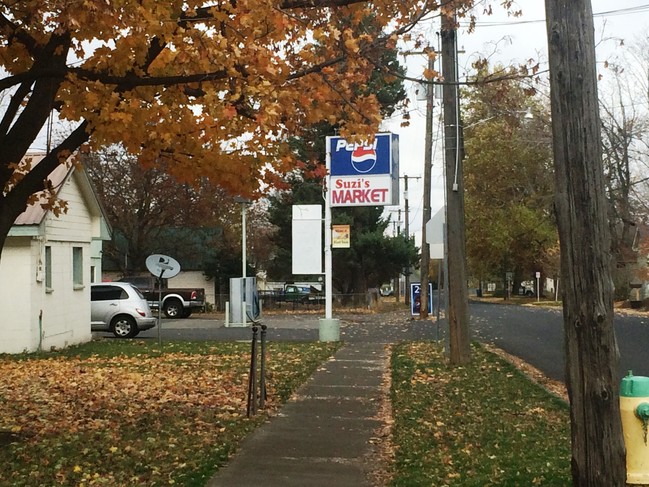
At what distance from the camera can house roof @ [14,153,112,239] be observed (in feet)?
57.2

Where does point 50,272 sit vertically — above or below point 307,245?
below

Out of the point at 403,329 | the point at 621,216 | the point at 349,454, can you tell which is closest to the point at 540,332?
the point at 403,329

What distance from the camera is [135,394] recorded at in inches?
423

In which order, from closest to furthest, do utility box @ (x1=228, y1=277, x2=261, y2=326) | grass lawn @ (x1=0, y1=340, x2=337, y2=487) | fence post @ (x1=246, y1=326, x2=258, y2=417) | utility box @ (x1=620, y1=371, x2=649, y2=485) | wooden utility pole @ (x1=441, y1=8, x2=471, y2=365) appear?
1. utility box @ (x1=620, y1=371, x2=649, y2=485)
2. grass lawn @ (x1=0, y1=340, x2=337, y2=487)
3. fence post @ (x1=246, y1=326, x2=258, y2=417)
4. wooden utility pole @ (x1=441, y1=8, x2=471, y2=365)
5. utility box @ (x1=228, y1=277, x2=261, y2=326)

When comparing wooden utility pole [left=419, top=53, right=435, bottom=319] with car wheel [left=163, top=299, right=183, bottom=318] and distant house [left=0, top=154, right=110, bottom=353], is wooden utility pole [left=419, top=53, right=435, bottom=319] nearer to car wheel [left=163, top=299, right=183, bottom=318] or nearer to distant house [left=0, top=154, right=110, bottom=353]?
car wheel [left=163, top=299, right=183, bottom=318]

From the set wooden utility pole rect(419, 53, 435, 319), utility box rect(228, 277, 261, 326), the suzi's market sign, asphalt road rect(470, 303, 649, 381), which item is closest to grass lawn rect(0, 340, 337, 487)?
asphalt road rect(470, 303, 649, 381)

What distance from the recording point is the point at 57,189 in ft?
54.3

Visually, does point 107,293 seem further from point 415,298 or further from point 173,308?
point 415,298

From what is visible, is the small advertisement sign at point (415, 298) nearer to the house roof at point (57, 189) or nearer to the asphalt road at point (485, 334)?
the asphalt road at point (485, 334)

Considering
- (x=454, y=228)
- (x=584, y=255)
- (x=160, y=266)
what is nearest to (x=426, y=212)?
(x=160, y=266)

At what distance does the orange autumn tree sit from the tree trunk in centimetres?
365

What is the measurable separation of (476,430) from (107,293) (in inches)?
692

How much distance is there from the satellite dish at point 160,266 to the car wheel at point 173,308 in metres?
14.3

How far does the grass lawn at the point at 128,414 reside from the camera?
6566 millimetres
